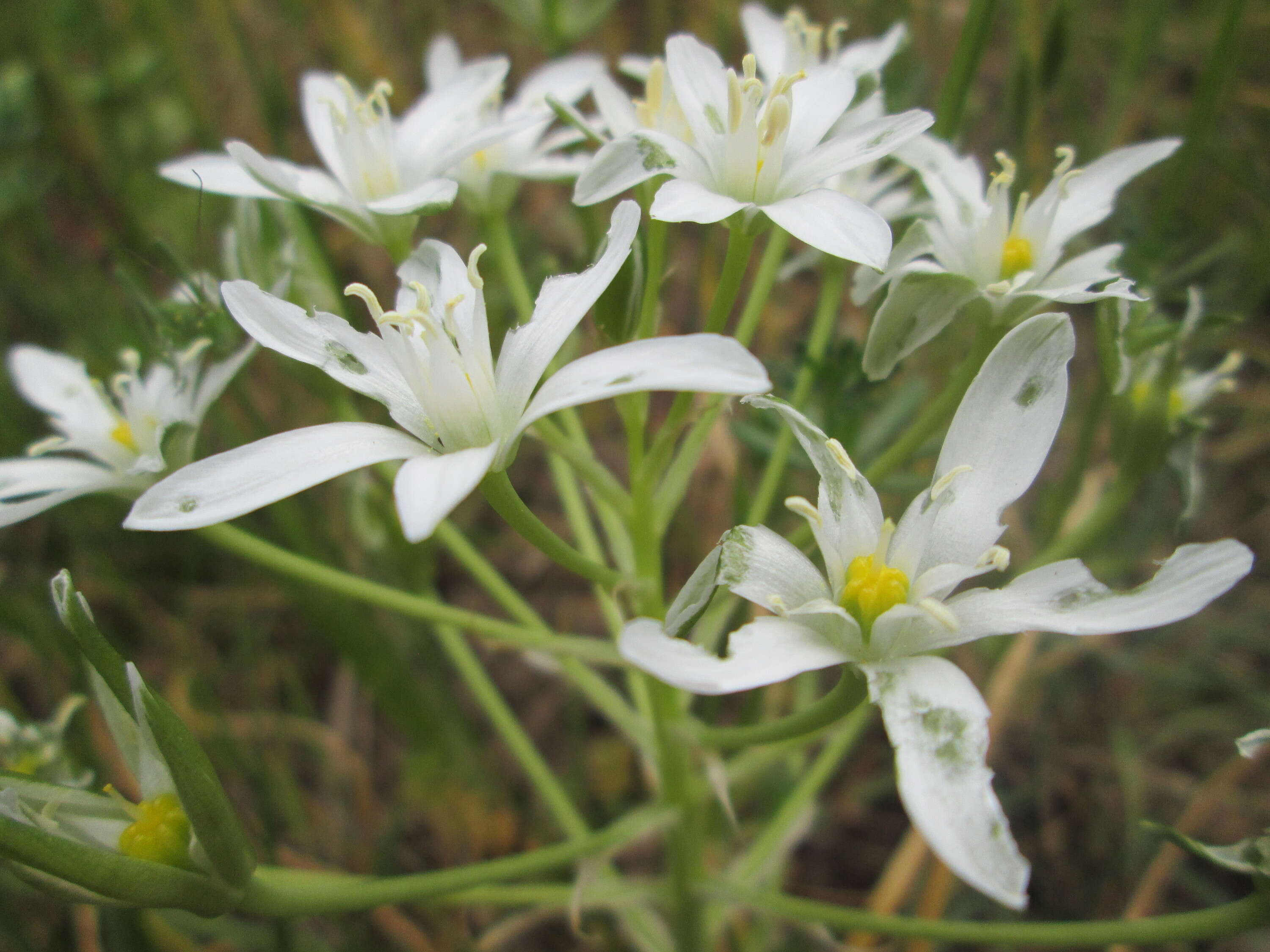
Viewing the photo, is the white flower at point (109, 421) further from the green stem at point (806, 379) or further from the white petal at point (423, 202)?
the green stem at point (806, 379)

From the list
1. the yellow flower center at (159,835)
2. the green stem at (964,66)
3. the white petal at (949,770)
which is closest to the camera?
the white petal at (949,770)

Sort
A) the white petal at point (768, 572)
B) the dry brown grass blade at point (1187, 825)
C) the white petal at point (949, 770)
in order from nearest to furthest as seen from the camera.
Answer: the white petal at point (949, 770)
the white petal at point (768, 572)
the dry brown grass blade at point (1187, 825)

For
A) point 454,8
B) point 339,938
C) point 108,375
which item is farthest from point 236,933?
point 454,8

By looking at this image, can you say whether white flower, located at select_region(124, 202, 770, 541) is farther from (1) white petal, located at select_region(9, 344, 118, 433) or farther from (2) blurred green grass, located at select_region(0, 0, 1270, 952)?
(1) white petal, located at select_region(9, 344, 118, 433)

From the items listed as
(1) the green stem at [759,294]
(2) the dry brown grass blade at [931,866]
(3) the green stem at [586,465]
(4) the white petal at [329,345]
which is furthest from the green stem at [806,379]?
(2) the dry brown grass blade at [931,866]

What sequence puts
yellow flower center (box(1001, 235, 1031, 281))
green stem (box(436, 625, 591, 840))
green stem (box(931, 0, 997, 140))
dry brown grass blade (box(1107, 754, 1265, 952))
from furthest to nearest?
dry brown grass blade (box(1107, 754, 1265, 952))
green stem (box(436, 625, 591, 840))
green stem (box(931, 0, 997, 140))
yellow flower center (box(1001, 235, 1031, 281))

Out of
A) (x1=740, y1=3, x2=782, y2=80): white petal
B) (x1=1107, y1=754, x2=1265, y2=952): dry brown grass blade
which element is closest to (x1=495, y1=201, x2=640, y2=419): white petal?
(x1=740, y1=3, x2=782, y2=80): white petal
